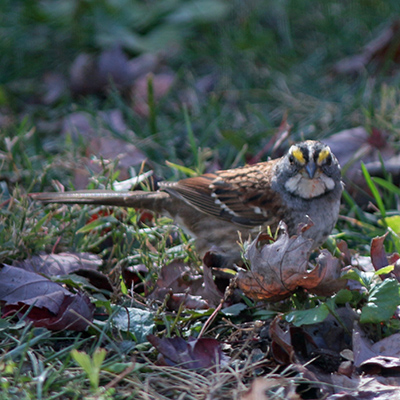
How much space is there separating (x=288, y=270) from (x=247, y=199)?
1.12 m

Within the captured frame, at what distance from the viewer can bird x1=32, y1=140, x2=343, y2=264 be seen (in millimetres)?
3184

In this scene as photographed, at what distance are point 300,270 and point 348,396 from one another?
1.62ft

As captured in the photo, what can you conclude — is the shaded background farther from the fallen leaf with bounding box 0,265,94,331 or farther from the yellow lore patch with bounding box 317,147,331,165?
the fallen leaf with bounding box 0,265,94,331

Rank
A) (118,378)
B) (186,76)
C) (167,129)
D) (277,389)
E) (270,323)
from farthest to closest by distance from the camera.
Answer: (186,76) < (167,129) < (270,323) < (277,389) < (118,378)

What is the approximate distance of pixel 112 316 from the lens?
2.50 metres

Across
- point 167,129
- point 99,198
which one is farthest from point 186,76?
point 99,198

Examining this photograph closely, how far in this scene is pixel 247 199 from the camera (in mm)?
3475

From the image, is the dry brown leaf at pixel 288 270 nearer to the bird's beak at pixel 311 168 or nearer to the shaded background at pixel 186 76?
the bird's beak at pixel 311 168

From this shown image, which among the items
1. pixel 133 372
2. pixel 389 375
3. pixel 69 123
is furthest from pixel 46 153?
pixel 389 375

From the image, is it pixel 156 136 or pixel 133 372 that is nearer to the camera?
pixel 133 372

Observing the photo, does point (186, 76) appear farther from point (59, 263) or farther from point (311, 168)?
point (59, 263)

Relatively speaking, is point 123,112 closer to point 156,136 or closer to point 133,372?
point 156,136

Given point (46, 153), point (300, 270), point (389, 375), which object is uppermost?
point (300, 270)

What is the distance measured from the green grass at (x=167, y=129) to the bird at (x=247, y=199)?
0.11m
